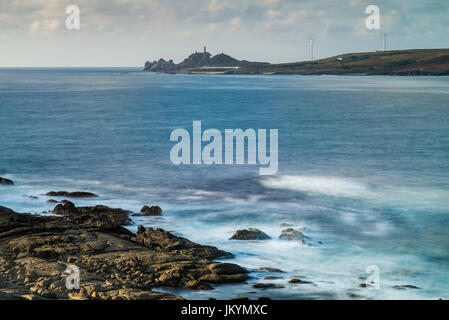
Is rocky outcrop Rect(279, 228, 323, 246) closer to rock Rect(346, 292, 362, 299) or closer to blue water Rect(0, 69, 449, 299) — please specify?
blue water Rect(0, 69, 449, 299)

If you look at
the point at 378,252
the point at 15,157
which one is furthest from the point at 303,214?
the point at 15,157

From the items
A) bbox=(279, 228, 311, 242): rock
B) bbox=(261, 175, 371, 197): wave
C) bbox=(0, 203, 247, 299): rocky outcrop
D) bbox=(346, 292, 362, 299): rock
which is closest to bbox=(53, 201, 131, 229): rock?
bbox=(0, 203, 247, 299): rocky outcrop

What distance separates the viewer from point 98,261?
18172 millimetres

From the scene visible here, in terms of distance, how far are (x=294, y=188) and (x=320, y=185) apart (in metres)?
2.16

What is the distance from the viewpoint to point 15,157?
4381 centimetres

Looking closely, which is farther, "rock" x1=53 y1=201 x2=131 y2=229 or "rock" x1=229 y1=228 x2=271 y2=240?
"rock" x1=229 y1=228 x2=271 y2=240

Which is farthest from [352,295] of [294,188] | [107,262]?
[294,188]

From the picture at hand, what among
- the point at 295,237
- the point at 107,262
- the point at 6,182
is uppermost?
the point at 6,182

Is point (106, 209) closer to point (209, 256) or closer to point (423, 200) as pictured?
point (209, 256)

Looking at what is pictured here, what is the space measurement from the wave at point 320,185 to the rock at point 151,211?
9261 millimetres

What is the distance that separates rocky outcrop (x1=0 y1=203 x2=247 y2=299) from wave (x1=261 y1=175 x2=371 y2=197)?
1394 centimetres

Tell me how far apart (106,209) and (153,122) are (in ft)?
158

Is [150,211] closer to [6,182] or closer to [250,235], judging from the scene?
[250,235]

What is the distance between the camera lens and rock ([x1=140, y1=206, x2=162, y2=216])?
26.3 meters
